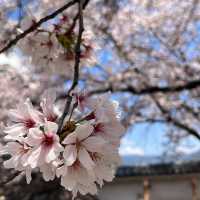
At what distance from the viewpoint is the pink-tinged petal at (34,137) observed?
4.84 feet

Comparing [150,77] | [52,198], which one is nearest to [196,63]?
[150,77]

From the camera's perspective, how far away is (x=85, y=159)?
1460mm

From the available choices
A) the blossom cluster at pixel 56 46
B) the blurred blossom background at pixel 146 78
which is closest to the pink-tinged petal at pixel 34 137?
the blossom cluster at pixel 56 46

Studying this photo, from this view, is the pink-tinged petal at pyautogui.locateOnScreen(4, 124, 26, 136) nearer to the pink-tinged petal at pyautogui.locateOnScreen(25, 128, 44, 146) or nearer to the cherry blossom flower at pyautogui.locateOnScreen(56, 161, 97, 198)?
the pink-tinged petal at pyautogui.locateOnScreen(25, 128, 44, 146)

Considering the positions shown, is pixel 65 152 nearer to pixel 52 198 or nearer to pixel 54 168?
pixel 54 168

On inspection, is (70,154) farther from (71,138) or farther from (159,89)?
(159,89)

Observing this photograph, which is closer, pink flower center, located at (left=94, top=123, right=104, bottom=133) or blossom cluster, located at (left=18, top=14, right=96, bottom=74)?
pink flower center, located at (left=94, top=123, right=104, bottom=133)

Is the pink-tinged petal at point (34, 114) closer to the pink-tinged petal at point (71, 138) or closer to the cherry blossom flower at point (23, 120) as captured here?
the cherry blossom flower at point (23, 120)

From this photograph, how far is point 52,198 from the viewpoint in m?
6.25

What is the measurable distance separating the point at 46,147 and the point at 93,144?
0.13 m

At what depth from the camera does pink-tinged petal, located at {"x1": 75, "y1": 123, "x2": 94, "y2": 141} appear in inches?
57.5

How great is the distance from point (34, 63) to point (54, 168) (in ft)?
4.22

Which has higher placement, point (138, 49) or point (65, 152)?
point (65, 152)

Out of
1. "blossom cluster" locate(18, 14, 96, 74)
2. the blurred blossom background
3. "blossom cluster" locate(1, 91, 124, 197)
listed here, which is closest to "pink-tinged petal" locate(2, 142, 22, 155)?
"blossom cluster" locate(1, 91, 124, 197)
